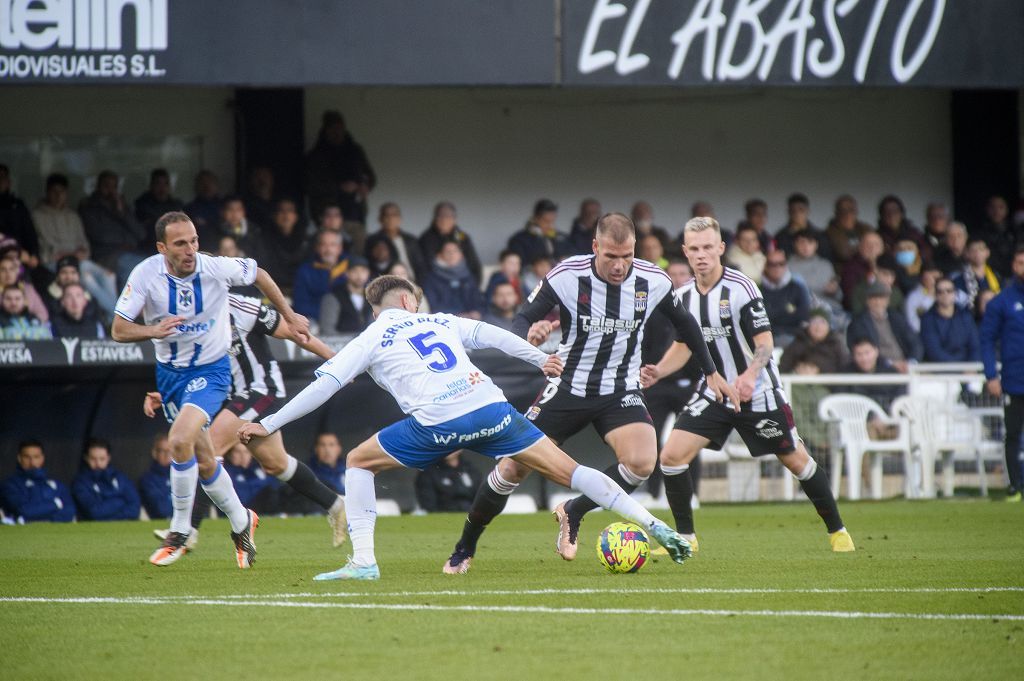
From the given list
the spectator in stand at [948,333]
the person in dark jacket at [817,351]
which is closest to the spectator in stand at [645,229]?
the person in dark jacket at [817,351]

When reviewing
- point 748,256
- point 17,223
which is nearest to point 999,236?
point 748,256

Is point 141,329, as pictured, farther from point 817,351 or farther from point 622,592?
point 817,351

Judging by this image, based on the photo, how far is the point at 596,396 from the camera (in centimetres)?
892

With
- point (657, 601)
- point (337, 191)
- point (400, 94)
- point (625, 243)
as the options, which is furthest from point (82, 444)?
point (657, 601)

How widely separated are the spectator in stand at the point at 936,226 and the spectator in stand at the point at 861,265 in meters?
1.10

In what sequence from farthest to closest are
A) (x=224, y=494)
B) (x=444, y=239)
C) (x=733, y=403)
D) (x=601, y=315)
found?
1. (x=444, y=239)
2. (x=733, y=403)
3. (x=224, y=494)
4. (x=601, y=315)

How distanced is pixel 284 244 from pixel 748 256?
202 inches

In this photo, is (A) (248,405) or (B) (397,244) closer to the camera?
(A) (248,405)

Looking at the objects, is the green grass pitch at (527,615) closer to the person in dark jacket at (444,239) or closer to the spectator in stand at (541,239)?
the person in dark jacket at (444,239)

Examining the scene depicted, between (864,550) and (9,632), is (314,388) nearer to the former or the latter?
(9,632)

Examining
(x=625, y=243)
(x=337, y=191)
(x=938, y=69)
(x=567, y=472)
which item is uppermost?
(x=938, y=69)

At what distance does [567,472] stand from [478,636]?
1994 mm

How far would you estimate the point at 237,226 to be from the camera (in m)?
15.8

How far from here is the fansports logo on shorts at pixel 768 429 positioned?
9469 millimetres
